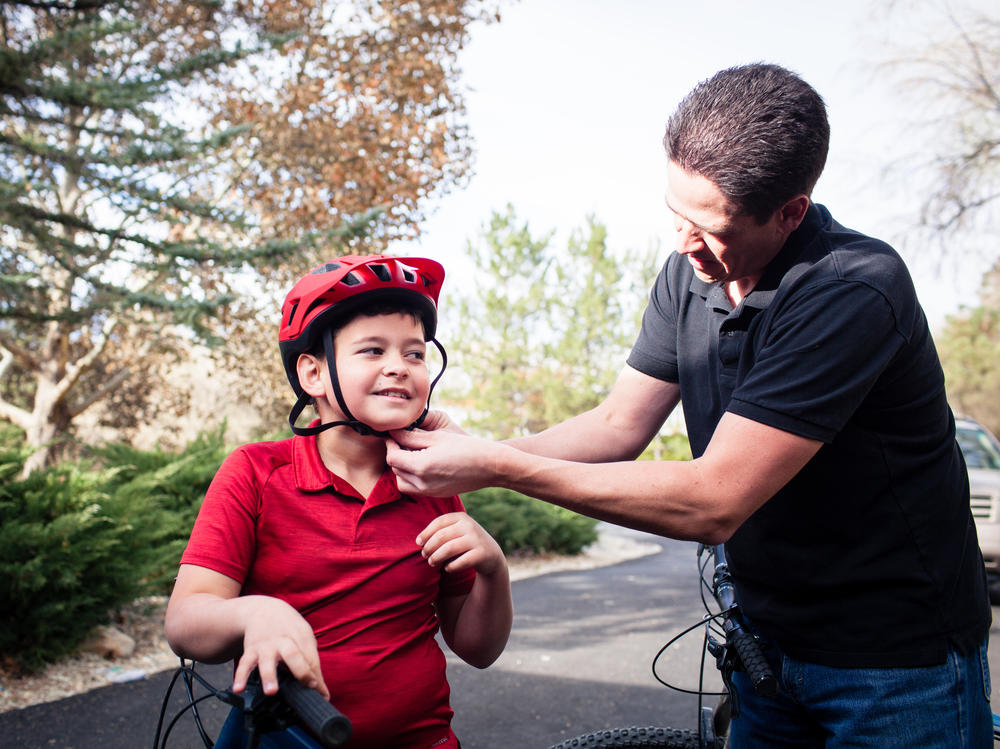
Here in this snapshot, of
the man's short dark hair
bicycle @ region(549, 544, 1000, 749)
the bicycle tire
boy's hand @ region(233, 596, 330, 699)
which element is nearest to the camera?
boy's hand @ region(233, 596, 330, 699)

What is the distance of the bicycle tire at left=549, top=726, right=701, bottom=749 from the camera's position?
2.52m

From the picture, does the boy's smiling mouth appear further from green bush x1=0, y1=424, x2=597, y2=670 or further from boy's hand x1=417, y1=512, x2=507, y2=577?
green bush x1=0, y1=424, x2=597, y2=670

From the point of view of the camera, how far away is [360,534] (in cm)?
193

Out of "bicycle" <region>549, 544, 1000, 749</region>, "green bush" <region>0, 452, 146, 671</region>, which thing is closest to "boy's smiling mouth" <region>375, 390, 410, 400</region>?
"bicycle" <region>549, 544, 1000, 749</region>

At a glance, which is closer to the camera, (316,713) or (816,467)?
(316,713)

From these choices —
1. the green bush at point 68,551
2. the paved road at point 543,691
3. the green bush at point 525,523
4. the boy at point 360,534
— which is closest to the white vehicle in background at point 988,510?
the paved road at point 543,691

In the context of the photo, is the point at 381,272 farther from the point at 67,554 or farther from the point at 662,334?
the point at 67,554

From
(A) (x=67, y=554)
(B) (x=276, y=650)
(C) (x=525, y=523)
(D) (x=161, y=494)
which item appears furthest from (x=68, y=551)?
(C) (x=525, y=523)

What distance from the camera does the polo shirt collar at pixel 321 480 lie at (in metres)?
1.96

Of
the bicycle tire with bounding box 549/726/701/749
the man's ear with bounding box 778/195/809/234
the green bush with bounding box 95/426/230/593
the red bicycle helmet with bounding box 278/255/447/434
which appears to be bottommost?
Result: the green bush with bounding box 95/426/230/593

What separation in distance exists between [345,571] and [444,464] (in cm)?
35

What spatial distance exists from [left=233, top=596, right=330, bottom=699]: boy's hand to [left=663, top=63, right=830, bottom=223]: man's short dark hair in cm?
136

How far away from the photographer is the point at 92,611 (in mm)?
5309

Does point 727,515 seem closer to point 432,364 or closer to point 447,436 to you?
point 447,436
